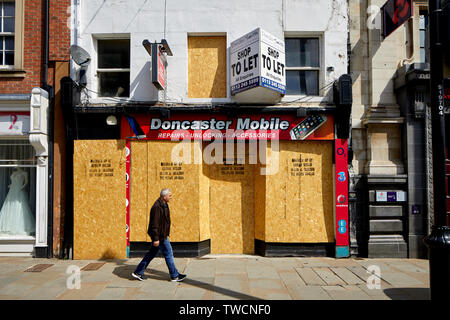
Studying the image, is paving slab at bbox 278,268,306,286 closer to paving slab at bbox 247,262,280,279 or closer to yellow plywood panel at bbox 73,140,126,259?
paving slab at bbox 247,262,280,279

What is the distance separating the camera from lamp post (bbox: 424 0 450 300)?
15.0 feet

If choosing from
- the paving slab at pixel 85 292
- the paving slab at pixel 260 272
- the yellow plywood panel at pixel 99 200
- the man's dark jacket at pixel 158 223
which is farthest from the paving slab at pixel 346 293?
the yellow plywood panel at pixel 99 200

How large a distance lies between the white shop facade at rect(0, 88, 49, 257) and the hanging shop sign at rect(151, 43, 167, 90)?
10.5 ft

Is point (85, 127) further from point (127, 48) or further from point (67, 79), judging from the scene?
point (127, 48)

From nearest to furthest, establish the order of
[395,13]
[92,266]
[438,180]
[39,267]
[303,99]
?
[438,180] → [39,267] → [92,266] → [395,13] → [303,99]

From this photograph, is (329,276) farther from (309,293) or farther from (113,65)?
(113,65)

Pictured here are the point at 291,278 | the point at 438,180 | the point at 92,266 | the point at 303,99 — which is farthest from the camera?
the point at 303,99

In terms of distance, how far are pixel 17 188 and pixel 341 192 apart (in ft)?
30.0

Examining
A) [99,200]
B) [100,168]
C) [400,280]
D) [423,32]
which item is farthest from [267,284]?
[423,32]

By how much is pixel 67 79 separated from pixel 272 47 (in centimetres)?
544

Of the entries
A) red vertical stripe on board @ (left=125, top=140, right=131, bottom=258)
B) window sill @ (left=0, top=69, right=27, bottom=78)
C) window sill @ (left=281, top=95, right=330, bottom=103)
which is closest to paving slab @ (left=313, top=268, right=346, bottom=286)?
window sill @ (left=281, top=95, right=330, bottom=103)

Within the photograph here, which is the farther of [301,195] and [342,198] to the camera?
[301,195]

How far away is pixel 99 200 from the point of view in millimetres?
8766
